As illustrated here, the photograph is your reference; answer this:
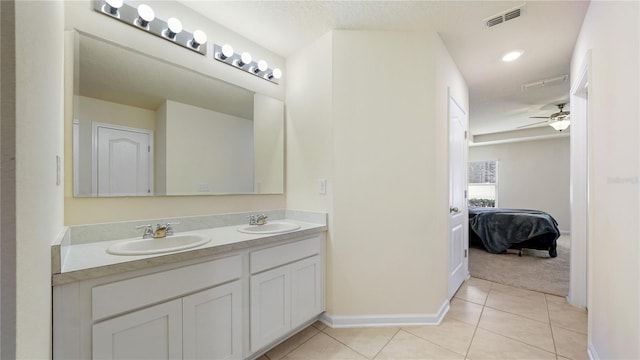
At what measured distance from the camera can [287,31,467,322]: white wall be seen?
2062 mm

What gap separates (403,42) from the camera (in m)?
2.09

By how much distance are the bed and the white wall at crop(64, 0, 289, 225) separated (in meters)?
3.71

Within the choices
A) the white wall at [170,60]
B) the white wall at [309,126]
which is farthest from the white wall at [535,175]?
the white wall at [170,60]

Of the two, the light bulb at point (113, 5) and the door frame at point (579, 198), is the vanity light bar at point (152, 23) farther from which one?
the door frame at point (579, 198)

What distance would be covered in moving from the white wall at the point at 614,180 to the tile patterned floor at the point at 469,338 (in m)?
0.31

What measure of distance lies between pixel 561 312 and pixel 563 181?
215 inches

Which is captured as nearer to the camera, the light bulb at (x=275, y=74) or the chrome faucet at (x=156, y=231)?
the chrome faucet at (x=156, y=231)

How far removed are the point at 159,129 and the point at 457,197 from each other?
111 inches

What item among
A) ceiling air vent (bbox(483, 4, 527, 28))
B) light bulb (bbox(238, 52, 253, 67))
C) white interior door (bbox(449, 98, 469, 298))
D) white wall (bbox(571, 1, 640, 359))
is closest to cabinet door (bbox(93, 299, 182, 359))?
light bulb (bbox(238, 52, 253, 67))

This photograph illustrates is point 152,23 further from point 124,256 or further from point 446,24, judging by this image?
point 446,24

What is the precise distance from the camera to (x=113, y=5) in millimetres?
1492

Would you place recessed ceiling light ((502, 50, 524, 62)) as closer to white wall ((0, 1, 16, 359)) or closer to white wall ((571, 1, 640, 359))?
white wall ((571, 1, 640, 359))

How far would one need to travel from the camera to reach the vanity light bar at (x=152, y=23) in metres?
1.50

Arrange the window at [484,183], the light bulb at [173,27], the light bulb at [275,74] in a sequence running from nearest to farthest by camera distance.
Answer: the light bulb at [173,27] → the light bulb at [275,74] → the window at [484,183]
